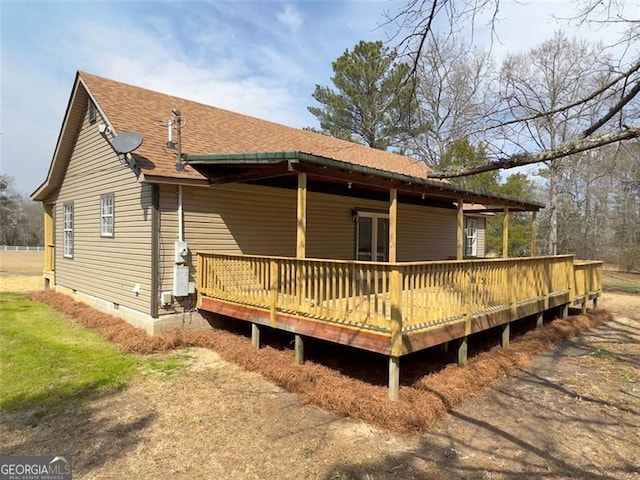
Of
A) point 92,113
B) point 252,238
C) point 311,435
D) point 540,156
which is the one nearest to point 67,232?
point 92,113

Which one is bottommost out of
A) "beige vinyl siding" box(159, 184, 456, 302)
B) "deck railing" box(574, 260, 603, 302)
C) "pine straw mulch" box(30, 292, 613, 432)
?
"pine straw mulch" box(30, 292, 613, 432)

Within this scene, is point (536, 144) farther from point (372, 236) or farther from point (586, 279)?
point (372, 236)

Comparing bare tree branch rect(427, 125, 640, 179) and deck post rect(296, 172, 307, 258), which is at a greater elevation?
bare tree branch rect(427, 125, 640, 179)

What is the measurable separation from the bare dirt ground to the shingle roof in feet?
12.9

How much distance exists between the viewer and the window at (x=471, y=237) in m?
16.6

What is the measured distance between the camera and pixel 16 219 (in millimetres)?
46125

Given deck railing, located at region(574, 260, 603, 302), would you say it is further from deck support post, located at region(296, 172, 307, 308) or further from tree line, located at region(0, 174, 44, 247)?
tree line, located at region(0, 174, 44, 247)

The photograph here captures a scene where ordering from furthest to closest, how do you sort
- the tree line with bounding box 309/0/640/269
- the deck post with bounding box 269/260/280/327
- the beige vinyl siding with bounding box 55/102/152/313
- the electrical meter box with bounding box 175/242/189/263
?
the tree line with bounding box 309/0/640/269 → the beige vinyl siding with bounding box 55/102/152/313 → the electrical meter box with bounding box 175/242/189/263 → the deck post with bounding box 269/260/280/327

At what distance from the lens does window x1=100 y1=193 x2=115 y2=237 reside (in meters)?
9.20

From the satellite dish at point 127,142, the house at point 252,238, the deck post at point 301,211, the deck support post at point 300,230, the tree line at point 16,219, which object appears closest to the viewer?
the house at point 252,238

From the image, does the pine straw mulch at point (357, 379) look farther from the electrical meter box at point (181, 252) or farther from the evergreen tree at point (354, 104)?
the evergreen tree at point (354, 104)

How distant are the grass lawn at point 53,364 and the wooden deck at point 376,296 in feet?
6.46

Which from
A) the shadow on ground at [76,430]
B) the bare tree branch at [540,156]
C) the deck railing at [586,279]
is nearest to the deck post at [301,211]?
the bare tree branch at [540,156]

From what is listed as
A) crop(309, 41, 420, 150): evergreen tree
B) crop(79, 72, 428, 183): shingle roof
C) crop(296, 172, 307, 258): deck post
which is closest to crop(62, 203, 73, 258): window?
crop(79, 72, 428, 183): shingle roof
